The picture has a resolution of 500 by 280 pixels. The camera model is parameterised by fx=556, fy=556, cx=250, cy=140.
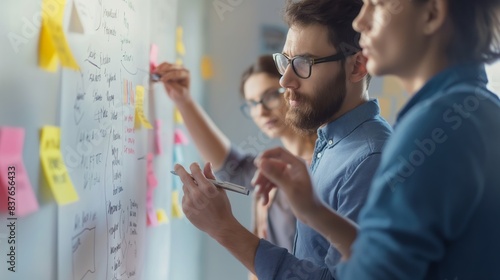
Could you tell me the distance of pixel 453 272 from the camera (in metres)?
0.60

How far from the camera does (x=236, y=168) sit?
5.46 feet

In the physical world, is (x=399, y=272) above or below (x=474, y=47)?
below

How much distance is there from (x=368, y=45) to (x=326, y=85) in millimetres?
447

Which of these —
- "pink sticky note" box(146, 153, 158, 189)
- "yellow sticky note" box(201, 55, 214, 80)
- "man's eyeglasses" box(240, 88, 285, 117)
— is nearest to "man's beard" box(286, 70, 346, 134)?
"pink sticky note" box(146, 153, 158, 189)

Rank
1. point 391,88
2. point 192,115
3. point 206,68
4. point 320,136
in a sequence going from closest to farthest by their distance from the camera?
point 320,136 < point 192,115 < point 206,68 < point 391,88

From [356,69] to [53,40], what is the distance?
1.91 ft

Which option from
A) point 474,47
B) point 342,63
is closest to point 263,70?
point 342,63

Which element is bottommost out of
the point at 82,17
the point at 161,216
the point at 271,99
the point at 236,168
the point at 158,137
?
the point at 161,216

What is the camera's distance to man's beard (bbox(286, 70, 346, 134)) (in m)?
1.10

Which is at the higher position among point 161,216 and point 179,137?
point 179,137

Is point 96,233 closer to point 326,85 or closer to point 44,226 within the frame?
point 44,226

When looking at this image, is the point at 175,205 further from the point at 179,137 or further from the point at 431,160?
the point at 431,160

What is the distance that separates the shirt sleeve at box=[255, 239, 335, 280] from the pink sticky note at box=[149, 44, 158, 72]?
0.58 metres

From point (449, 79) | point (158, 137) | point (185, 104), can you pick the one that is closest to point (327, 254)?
point (449, 79)
